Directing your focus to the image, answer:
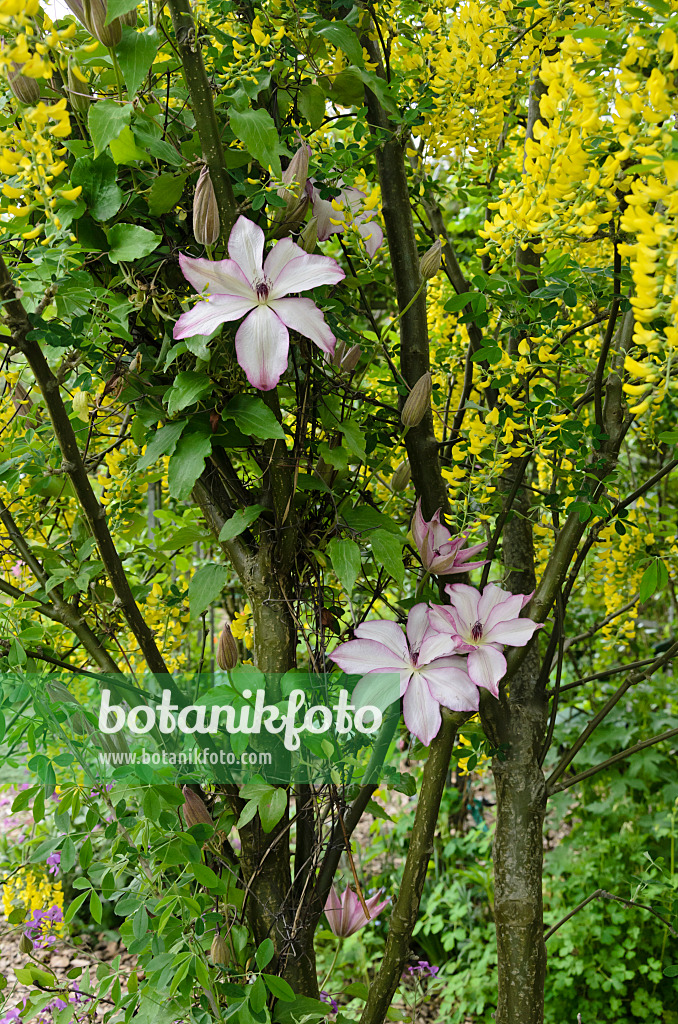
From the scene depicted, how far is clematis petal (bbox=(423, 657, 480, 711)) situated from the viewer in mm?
807

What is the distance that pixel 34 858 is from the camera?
779 mm

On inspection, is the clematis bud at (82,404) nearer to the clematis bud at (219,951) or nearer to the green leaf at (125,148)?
the green leaf at (125,148)

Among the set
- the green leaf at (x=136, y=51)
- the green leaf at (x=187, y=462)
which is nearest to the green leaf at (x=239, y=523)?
the green leaf at (x=187, y=462)

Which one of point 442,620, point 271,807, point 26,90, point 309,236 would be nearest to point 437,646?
point 442,620

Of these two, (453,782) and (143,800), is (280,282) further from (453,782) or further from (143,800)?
(453,782)

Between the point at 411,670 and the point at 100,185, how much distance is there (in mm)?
593

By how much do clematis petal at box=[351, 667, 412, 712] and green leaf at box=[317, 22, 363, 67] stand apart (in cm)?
65

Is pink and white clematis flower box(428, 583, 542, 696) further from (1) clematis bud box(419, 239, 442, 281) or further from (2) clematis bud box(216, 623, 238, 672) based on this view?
(1) clematis bud box(419, 239, 442, 281)

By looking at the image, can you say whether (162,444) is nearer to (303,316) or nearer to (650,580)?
(303,316)

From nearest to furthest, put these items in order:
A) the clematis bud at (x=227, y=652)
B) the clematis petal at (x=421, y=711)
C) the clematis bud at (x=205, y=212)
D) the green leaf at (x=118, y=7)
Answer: the green leaf at (x=118, y=7)
the clematis bud at (x=205, y=212)
the clematis petal at (x=421, y=711)
the clematis bud at (x=227, y=652)

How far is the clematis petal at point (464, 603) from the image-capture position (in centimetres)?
85

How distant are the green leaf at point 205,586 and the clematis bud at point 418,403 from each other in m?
0.28

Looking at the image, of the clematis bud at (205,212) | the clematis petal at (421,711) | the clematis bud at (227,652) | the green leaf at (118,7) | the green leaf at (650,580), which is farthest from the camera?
the green leaf at (650,580)

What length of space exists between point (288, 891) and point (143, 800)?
261 millimetres
